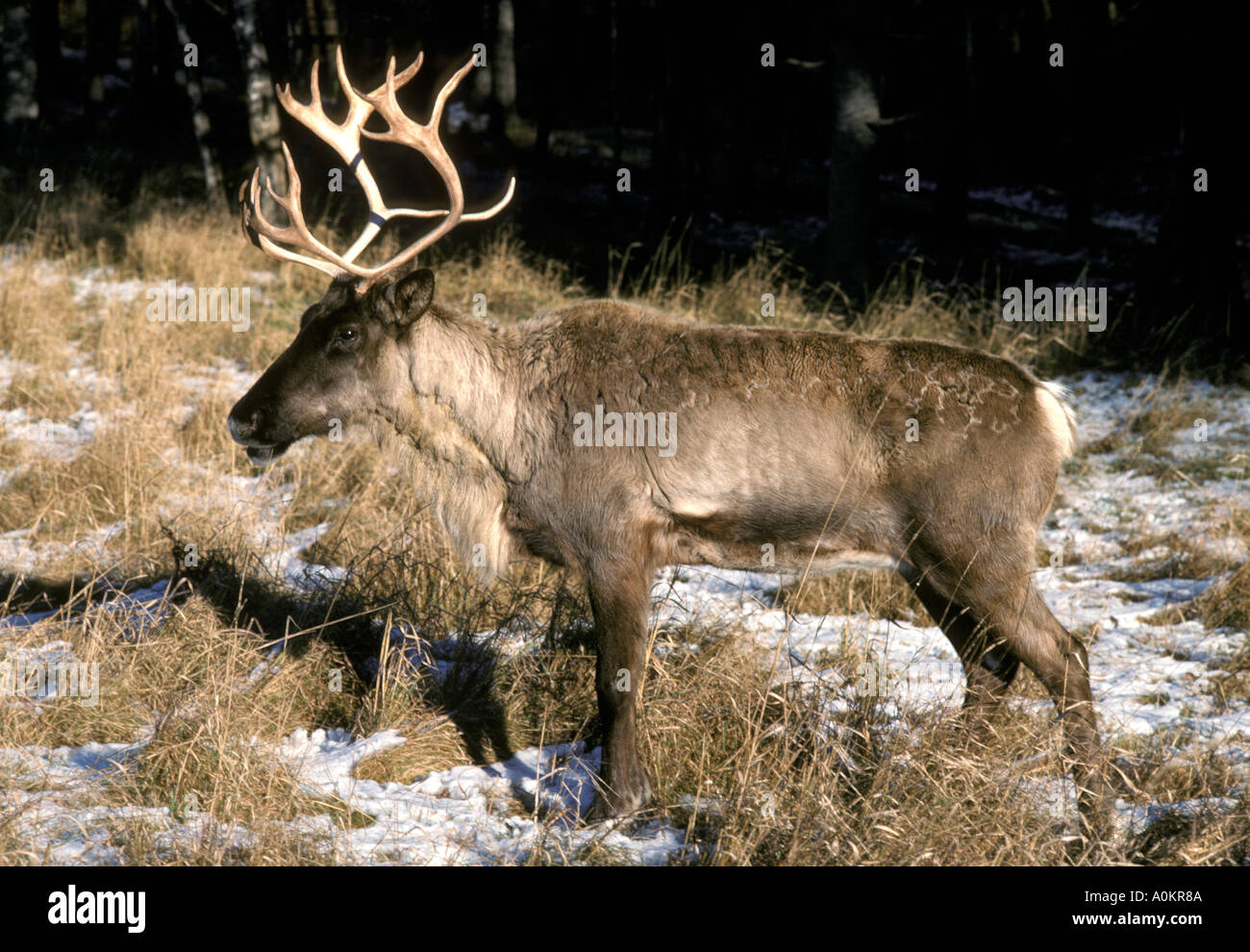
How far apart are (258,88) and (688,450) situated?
1005cm

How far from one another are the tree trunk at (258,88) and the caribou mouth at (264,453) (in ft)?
26.9

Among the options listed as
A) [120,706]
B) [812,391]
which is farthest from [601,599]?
[120,706]

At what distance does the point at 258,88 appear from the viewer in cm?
1270

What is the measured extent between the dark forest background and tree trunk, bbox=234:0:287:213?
0.11ft

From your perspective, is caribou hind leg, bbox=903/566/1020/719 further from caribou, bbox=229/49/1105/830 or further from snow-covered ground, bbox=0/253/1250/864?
snow-covered ground, bbox=0/253/1250/864

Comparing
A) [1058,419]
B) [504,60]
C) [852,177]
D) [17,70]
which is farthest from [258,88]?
[504,60]

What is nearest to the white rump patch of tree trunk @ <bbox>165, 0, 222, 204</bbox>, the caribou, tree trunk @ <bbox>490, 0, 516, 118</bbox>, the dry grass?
the caribou

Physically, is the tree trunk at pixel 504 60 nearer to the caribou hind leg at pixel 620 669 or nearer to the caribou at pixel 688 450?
the caribou at pixel 688 450

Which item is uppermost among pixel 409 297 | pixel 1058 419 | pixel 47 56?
→ pixel 47 56

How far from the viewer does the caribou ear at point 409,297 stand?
4.86 meters

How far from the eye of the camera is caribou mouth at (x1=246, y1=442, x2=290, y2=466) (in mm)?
5074

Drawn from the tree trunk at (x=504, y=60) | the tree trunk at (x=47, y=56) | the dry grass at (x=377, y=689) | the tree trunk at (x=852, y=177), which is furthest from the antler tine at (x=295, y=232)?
the tree trunk at (x=504, y=60)

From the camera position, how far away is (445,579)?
595cm

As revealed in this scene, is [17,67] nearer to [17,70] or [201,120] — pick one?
[17,70]
